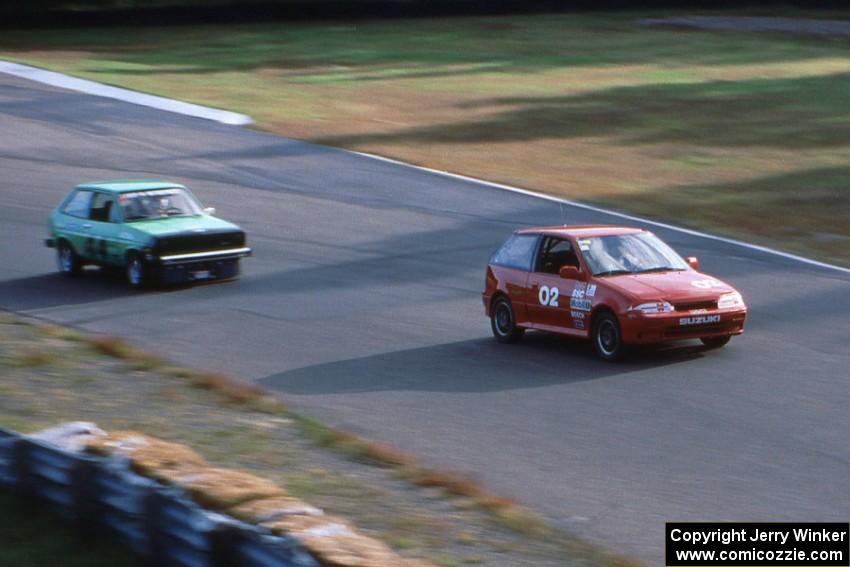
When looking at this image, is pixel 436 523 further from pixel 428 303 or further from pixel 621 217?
pixel 621 217

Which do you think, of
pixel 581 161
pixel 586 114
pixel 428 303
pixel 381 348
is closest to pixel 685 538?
pixel 381 348

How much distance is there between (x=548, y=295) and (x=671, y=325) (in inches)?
67.3

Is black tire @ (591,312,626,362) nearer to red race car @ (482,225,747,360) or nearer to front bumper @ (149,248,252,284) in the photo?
red race car @ (482,225,747,360)

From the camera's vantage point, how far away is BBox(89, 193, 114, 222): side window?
1900 cm

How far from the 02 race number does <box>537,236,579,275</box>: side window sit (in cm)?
31

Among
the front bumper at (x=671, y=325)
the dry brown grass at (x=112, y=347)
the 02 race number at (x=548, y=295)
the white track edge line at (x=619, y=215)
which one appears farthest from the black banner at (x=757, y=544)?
the white track edge line at (x=619, y=215)

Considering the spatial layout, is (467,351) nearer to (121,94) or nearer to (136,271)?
(136,271)

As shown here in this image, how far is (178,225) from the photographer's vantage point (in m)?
18.5

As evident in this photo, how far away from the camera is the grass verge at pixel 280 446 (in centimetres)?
766

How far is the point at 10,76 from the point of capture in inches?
1496

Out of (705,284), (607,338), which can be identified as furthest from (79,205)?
(705,284)

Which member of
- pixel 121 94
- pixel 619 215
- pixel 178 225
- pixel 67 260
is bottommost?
pixel 67 260

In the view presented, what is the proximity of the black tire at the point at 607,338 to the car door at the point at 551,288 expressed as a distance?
0.41 m

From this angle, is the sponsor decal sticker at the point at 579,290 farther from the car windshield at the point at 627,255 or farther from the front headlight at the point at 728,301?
the front headlight at the point at 728,301
